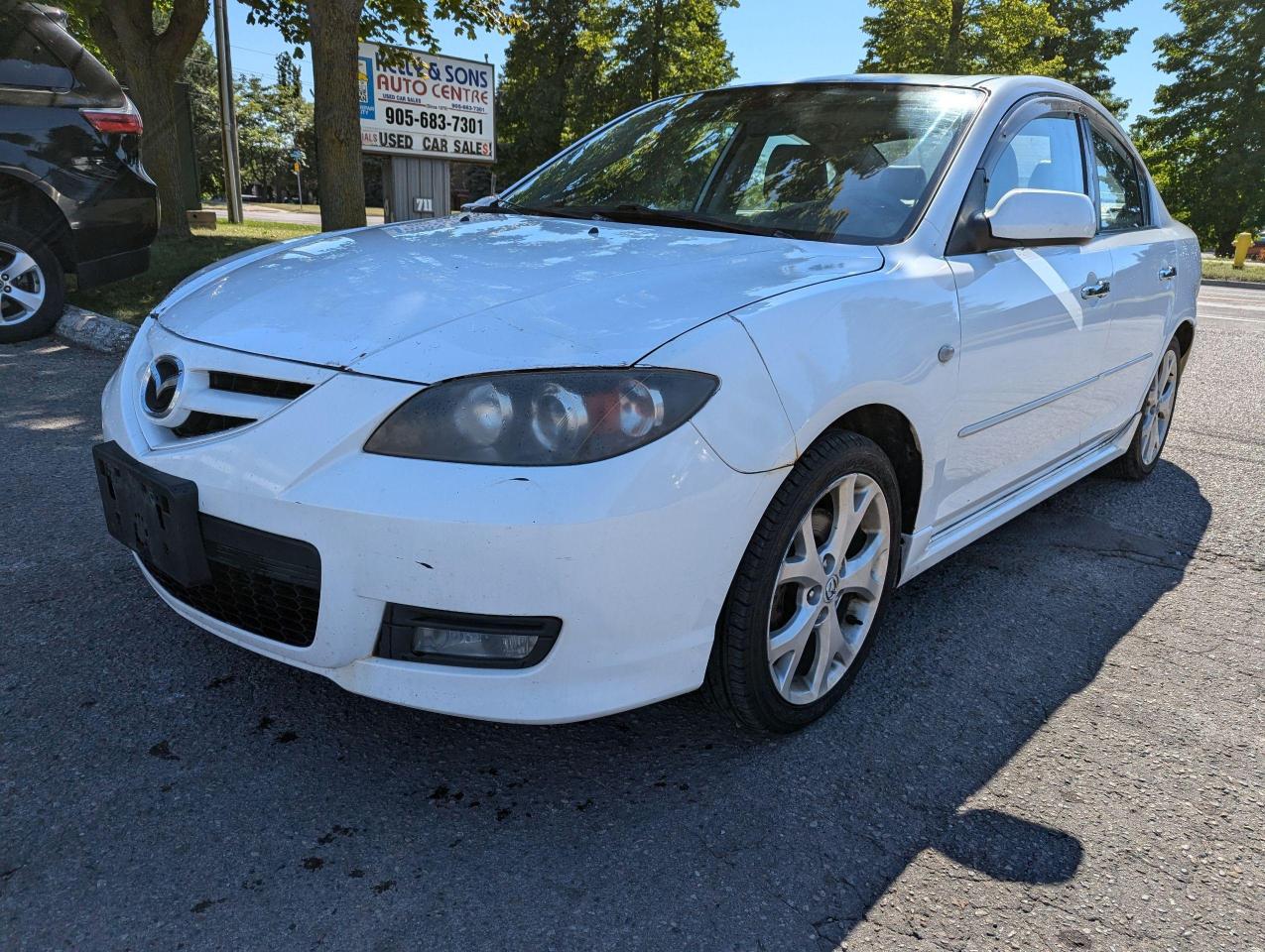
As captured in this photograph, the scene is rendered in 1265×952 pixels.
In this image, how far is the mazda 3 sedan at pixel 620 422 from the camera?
175 cm

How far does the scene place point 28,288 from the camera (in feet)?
19.5

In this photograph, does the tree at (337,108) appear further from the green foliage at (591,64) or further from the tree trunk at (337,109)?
the green foliage at (591,64)

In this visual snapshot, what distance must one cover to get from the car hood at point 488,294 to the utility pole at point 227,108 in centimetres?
1930

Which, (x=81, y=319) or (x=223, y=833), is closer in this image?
(x=223, y=833)

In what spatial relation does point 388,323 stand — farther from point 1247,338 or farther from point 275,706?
point 1247,338

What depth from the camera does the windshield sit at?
8.78 feet

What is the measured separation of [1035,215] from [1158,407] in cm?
229

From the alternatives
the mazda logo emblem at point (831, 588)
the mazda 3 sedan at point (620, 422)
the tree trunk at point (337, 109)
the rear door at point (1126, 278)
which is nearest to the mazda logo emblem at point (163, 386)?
the mazda 3 sedan at point (620, 422)

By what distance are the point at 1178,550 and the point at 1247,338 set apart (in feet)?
24.5

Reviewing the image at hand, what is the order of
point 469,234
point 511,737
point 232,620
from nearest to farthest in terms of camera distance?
point 232,620 < point 511,737 < point 469,234

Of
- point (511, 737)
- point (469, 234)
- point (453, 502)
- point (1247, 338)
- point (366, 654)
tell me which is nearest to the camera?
point (453, 502)

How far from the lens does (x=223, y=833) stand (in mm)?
1854

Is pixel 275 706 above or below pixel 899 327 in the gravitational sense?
below

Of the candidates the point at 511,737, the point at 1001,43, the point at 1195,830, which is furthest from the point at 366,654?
the point at 1001,43
